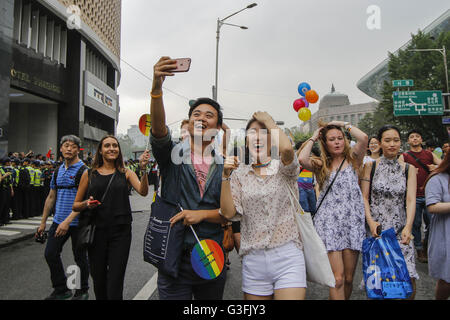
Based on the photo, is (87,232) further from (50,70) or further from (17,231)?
(50,70)

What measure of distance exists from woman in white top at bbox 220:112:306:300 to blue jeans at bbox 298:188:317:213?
380 centimetres

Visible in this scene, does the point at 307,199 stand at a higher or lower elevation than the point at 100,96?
lower

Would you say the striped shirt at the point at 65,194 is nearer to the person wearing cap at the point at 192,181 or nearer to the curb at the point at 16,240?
the person wearing cap at the point at 192,181

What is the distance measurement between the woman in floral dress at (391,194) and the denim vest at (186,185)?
164 cm

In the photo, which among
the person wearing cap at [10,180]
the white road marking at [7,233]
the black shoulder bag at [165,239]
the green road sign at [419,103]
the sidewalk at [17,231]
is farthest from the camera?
the green road sign at [419,103]

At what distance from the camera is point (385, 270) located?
2.49m

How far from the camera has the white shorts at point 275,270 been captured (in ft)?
6.70

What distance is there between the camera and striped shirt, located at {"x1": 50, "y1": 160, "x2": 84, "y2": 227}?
3.54 metres

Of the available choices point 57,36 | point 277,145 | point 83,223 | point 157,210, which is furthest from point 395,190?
point 57,36

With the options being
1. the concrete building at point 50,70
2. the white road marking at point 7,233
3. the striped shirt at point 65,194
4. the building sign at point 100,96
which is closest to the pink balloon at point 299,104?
the striped shirt at point 65,194

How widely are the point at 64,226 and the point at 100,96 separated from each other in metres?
26.8

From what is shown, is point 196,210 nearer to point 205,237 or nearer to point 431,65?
point 205,237

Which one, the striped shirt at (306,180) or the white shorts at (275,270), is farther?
the striped shirt at (306,180)

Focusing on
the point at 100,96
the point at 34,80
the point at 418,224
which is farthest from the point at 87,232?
the point at 100,96
